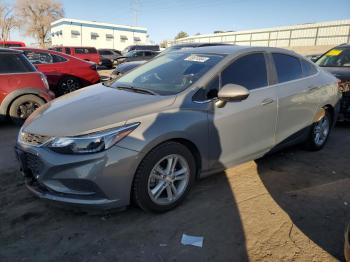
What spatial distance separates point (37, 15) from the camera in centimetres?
5625

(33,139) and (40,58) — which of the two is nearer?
(33,139)

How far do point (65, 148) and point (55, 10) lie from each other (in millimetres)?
62004

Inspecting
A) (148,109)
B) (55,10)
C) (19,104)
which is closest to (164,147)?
(148,109)

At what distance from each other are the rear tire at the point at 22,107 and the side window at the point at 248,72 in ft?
15.1

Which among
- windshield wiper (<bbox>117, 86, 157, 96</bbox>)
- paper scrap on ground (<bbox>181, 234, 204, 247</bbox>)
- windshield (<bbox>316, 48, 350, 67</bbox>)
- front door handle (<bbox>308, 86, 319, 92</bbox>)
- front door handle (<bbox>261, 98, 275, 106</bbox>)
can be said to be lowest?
paper scrap on ground (<bbox>181, 234, 204, 247</bbox>)

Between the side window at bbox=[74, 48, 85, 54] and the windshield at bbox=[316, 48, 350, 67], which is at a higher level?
the windshield at bbox=[316, 48, 350, 67]

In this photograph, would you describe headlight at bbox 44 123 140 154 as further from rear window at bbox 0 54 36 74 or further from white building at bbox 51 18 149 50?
white building at bbox 51 18 149 50

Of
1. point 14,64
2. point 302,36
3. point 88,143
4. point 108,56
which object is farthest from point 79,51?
point 302,36

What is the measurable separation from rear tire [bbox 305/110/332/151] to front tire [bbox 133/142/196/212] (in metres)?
2.57

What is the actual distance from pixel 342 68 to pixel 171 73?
4984mm

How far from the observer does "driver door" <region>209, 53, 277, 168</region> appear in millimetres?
3768

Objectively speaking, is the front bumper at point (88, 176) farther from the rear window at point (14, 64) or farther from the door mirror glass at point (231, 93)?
the rear window at point (14, 64)

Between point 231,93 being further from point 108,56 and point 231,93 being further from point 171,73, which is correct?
point 108,56

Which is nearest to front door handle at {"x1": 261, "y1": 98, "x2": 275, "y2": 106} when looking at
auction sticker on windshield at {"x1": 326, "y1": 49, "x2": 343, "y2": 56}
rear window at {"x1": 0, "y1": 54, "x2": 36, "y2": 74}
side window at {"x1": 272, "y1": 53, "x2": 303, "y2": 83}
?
side window at {"x1": 272, "y1": 53, "x2": 303, "y2": 83}
